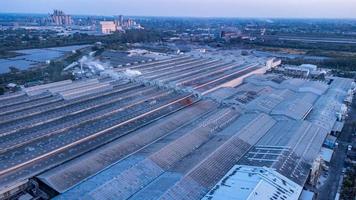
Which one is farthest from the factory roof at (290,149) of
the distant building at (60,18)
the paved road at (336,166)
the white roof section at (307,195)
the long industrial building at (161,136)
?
the distant building at (60,18)

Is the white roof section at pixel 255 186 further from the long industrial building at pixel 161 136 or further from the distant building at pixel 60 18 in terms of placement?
the distant building at pixel 60 18

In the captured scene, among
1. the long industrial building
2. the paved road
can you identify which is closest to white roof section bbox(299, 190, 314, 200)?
the long industrial building

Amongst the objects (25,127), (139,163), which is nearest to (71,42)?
(25,127)

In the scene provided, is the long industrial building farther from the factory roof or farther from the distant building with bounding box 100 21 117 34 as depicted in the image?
the distant building with bounding box 100 21 117 34

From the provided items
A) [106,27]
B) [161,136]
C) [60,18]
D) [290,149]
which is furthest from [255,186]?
[60,18]

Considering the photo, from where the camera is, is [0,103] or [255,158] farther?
[0,103]

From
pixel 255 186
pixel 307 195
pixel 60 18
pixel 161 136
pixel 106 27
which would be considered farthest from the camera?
pixel 60 18

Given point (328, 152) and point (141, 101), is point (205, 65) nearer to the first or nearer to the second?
point (141, 101)

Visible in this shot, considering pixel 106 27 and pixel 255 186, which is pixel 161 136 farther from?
pixel 106 27
